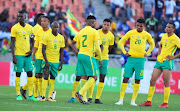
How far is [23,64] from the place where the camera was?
12.4m

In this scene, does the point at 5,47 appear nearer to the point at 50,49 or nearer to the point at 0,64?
the point at 0,64

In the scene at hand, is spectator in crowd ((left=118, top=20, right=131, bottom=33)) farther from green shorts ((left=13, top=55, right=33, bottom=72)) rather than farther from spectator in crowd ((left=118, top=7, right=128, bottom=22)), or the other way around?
green shorts ((left=13, top=55, right=33, bottom=72))

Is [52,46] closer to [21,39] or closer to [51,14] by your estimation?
[21,39]

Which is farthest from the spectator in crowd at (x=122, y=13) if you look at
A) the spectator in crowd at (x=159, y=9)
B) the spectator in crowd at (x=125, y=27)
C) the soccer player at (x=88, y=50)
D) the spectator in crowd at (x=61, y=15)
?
the soccer player at (x=88, y=50)

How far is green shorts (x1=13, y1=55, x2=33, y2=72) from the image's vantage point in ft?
40.4

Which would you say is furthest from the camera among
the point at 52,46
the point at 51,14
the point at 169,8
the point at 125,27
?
the point at 169,8

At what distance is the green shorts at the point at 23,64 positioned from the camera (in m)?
12.3

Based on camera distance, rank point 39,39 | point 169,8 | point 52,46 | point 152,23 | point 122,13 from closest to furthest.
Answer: point 52,46 < point 39,39 < point 152,23 < point 169,8 < point 122,13

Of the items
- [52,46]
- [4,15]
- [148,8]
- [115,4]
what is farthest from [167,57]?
[4,15]

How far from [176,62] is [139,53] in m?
8.22

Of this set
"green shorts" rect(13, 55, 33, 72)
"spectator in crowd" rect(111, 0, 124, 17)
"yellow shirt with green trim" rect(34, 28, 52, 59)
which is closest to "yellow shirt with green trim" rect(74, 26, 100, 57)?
"yellow shirt with green trim" rect(34, 28, 52, 59)

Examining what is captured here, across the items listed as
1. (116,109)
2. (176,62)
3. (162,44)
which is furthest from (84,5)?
(116,109)

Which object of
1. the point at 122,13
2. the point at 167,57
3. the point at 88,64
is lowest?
the point at 88,64

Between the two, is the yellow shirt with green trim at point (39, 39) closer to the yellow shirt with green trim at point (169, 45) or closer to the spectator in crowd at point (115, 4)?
the yellow shirt with green trim at point (169, 45)
